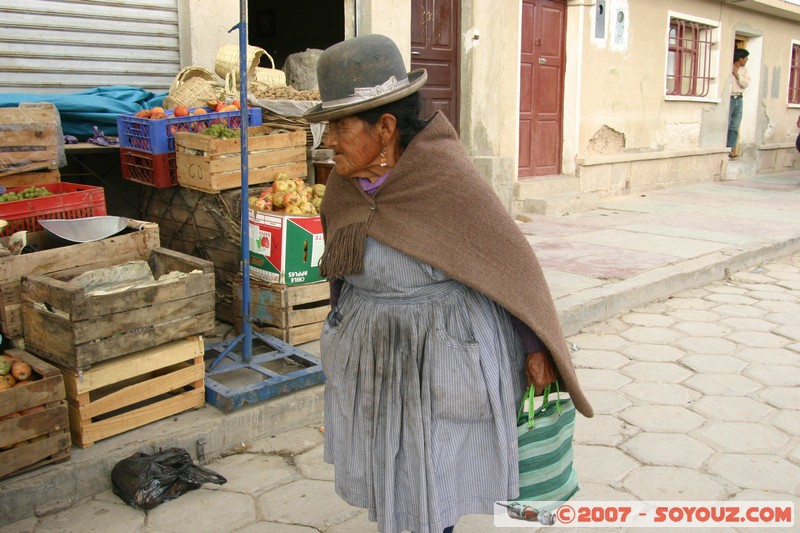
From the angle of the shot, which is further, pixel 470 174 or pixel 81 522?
pixel 81 522

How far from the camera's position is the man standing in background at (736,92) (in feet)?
48.5

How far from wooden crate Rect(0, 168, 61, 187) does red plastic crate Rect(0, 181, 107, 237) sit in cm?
4

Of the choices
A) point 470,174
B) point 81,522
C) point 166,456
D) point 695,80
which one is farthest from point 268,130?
point 695,80

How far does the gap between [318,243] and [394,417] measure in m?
2.51

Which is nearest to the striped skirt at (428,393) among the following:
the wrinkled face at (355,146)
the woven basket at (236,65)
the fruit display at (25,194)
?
the wrinkled face at (355,146)

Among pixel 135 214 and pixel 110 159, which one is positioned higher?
pixel 110 159

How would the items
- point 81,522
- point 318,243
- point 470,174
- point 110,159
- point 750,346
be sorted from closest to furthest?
1. point 470,174
2. point 81,522
3. point 318,243
4. point 750,346
5. point 110,159

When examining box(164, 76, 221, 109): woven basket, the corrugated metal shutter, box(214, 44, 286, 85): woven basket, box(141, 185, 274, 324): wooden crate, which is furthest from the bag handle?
the corrugated metal shutter

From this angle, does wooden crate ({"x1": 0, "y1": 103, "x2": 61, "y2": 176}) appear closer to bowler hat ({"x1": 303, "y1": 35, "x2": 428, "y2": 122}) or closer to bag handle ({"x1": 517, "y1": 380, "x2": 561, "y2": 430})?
bowler hat ({"x1": 303, "y1": 35, "x2": 428, "y2": 122})

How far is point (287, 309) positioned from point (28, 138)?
73.2 inches

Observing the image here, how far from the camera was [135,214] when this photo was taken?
5773 millimetres

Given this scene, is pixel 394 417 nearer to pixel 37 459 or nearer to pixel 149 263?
pixel 37 459

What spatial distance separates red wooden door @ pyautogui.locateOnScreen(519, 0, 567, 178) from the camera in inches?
394

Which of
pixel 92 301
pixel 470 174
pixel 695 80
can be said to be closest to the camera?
pixel 470 174
